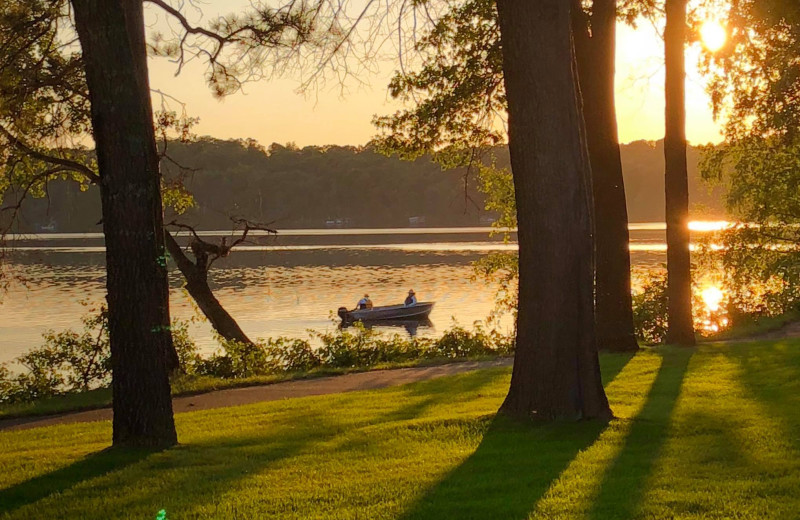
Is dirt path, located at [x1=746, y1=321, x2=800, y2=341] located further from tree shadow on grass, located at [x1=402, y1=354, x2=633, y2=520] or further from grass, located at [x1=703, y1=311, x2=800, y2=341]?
tree shadow on grass, located at [x1=402, y1=354, x2=633, y2=520]

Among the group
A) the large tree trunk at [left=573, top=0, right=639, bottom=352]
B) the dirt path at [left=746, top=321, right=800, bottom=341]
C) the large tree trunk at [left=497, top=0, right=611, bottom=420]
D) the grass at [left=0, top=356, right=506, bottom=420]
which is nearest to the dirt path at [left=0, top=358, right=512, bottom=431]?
the grass at [left=0, top=356, right=506, bottom=420]

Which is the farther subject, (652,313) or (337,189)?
(337,189)

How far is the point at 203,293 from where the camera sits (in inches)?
778

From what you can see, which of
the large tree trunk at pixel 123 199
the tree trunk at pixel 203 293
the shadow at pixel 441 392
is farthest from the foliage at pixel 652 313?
the large tree trunk at pixel 123 199

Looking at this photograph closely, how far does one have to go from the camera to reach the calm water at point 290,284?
3622 cm

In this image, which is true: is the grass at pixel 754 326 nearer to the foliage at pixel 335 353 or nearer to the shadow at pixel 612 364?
the foliage at pixel 335 353

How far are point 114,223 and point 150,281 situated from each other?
0.57 metres

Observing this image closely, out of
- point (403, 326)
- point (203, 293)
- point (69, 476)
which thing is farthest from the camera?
point (403, 326)

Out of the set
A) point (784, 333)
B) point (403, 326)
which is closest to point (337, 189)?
point (403, 326)

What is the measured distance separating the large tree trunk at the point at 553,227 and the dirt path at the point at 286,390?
19.7ft

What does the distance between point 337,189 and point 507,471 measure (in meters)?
116

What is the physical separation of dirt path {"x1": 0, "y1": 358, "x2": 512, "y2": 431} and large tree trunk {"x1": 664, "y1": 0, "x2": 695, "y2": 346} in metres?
3.61

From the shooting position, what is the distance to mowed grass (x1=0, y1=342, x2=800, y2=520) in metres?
5.54

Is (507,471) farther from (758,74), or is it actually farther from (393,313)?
(393,313)
